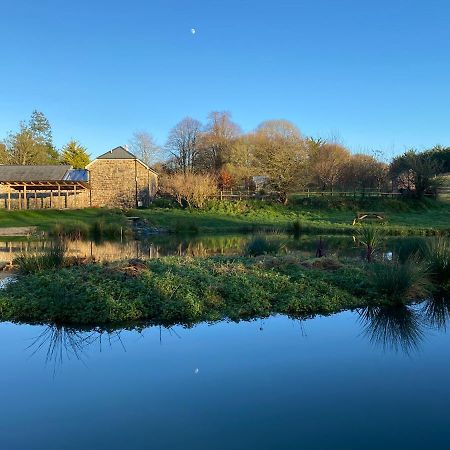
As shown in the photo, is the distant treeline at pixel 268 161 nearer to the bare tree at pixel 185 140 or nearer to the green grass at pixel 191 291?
the bare tree at pixel 185 140

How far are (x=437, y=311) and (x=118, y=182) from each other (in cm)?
3490

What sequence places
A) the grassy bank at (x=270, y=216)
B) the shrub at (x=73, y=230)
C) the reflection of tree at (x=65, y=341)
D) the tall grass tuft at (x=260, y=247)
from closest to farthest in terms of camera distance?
the reflection of tree at (x=65, y=341) → the tall grass tuft at (x=260, y=247) → the shrub at (x=73, y=230) → the grassy bank at (x=270, y=216)

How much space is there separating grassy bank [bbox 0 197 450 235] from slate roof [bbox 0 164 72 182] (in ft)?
14.7

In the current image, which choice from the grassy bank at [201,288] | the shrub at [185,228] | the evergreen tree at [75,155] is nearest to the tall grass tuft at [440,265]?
the grassy bank at [201,288]

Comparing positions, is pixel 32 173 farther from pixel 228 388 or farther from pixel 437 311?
pixel 228 388

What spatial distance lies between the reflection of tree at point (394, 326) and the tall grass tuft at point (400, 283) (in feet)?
0.93

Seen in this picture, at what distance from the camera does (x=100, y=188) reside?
131 ft

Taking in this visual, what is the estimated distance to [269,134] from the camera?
145 feet

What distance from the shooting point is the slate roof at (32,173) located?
37469mm

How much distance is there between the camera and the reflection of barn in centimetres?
3909

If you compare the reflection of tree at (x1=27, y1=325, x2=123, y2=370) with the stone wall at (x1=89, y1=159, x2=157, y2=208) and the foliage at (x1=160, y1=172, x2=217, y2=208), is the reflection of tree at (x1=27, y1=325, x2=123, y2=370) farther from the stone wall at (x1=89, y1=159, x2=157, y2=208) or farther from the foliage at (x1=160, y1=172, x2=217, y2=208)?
the stone wall at (x1=89, y1=159, x2=157, y2=208)

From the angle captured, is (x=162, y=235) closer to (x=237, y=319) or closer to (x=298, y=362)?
(x=237, y=319)

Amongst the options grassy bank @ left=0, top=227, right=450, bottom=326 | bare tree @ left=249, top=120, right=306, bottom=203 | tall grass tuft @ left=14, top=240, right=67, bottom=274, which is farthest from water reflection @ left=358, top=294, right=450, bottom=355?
bare tree @ left=249, top=120, right=306, bottom=203

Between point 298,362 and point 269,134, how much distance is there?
1582 inches
